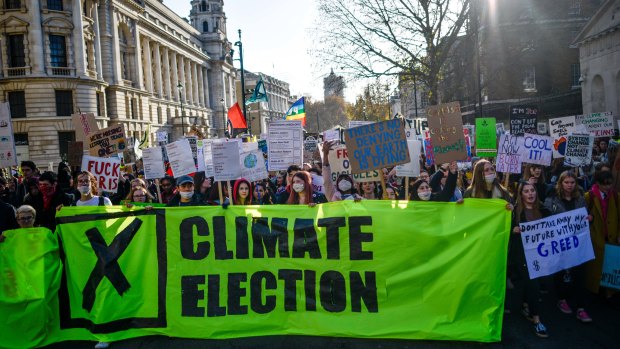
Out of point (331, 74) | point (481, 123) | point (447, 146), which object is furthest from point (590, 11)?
point (447, 146)

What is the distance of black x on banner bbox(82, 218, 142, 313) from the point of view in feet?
17.9

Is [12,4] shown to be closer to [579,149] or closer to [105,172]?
[105,172]

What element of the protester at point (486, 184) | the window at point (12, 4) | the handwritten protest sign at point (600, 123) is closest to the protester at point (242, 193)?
the protester at point (486, 184)

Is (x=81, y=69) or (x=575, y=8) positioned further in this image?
(x=81, y=69)

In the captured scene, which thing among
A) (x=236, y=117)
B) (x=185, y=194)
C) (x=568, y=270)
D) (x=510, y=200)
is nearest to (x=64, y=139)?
(x=236, y=117)

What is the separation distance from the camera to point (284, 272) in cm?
536

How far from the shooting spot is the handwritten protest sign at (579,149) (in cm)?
938

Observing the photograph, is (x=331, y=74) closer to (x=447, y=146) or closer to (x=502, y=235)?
(x=447, y=146)

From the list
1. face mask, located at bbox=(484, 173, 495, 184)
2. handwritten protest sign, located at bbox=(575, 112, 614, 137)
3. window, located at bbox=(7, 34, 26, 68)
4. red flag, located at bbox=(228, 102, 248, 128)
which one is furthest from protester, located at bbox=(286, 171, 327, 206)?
window, located at bbox=(7, 34, 26, 68)

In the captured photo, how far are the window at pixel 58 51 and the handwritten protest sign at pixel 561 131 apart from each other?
133 ft

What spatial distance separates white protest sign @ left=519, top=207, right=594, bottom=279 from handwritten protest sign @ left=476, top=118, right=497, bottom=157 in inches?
204

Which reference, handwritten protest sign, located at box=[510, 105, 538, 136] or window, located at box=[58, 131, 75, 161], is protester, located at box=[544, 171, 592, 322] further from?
window, located at box=[58, 131, 75, 161]

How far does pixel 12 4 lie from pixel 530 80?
4128 centimetres

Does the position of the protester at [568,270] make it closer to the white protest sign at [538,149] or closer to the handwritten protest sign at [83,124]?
the white protest sign at [538,149]
